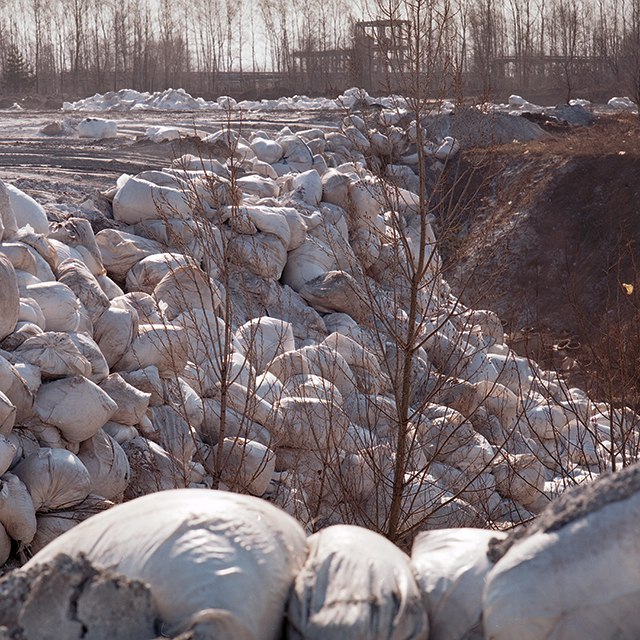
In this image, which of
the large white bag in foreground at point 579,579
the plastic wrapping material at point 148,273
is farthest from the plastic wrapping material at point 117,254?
the large white bag in foreground at point 579,579

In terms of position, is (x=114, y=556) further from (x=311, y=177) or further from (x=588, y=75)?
(x=588, y=75)

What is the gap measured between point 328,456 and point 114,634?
3552 mm

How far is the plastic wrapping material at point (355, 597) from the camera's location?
1524 mm

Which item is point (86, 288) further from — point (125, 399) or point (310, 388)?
point (310, 388)

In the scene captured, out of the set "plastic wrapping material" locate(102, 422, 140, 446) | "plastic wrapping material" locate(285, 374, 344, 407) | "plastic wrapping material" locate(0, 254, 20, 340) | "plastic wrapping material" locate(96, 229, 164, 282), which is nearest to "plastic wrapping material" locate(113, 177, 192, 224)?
"plastic wrapping material" locate(96, 229, 164, 282)

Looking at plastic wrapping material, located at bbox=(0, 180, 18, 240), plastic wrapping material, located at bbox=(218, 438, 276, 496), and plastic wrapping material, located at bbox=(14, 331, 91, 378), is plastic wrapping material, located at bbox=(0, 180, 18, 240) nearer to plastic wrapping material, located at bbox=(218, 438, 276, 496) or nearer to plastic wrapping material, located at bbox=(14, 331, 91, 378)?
plastic wrapping material, located at bbox=(14, 331, 91, 378)

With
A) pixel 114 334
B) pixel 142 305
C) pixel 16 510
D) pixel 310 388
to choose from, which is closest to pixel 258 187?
pixel 142 305

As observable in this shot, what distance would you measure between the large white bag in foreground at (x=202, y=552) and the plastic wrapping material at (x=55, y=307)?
4.32 m

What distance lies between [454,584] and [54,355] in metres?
4.03

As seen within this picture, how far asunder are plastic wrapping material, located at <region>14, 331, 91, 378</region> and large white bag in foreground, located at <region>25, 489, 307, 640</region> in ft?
11.9

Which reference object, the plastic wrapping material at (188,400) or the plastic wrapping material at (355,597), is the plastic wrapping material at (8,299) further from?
the plastic wrapping material at (355,597)

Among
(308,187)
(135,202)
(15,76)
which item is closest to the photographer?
(135,202)

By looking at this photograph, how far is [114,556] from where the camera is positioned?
1610 millimetres

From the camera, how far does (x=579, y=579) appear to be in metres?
1.48
